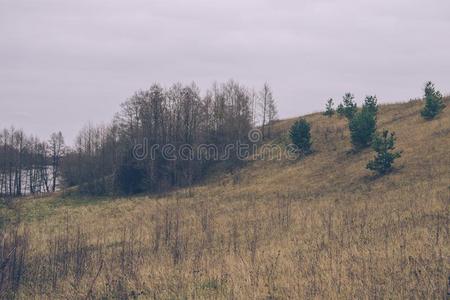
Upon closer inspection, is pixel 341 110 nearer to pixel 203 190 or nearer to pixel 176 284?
pixel 203 190

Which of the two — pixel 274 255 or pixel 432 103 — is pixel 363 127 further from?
pixel 274 255

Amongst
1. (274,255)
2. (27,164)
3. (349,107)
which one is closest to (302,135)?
(349,107)

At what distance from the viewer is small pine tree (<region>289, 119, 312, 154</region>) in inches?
1324

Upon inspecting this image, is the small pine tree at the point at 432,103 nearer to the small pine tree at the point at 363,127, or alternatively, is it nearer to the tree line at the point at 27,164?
the small pine tree at the point at 363,127

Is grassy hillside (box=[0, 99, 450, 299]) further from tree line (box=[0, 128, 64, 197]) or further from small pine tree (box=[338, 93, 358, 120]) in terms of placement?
tree line (box=[0, 128, 64, 197])

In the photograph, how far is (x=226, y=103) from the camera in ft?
176

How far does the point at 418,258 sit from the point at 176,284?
4182mm

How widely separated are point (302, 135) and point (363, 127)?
743 cm

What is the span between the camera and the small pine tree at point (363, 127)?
26219 mm

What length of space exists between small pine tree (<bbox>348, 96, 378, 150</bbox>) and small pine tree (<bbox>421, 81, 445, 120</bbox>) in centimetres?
458

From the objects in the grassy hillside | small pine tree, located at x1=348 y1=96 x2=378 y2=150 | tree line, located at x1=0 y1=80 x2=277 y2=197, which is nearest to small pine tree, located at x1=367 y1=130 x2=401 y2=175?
the grassy hillside

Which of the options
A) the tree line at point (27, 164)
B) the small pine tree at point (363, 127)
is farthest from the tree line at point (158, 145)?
the small pine tree at point (363, 127)

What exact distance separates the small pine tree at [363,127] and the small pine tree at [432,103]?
4577 millimetres

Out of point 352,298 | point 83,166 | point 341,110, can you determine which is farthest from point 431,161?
point 83,166
